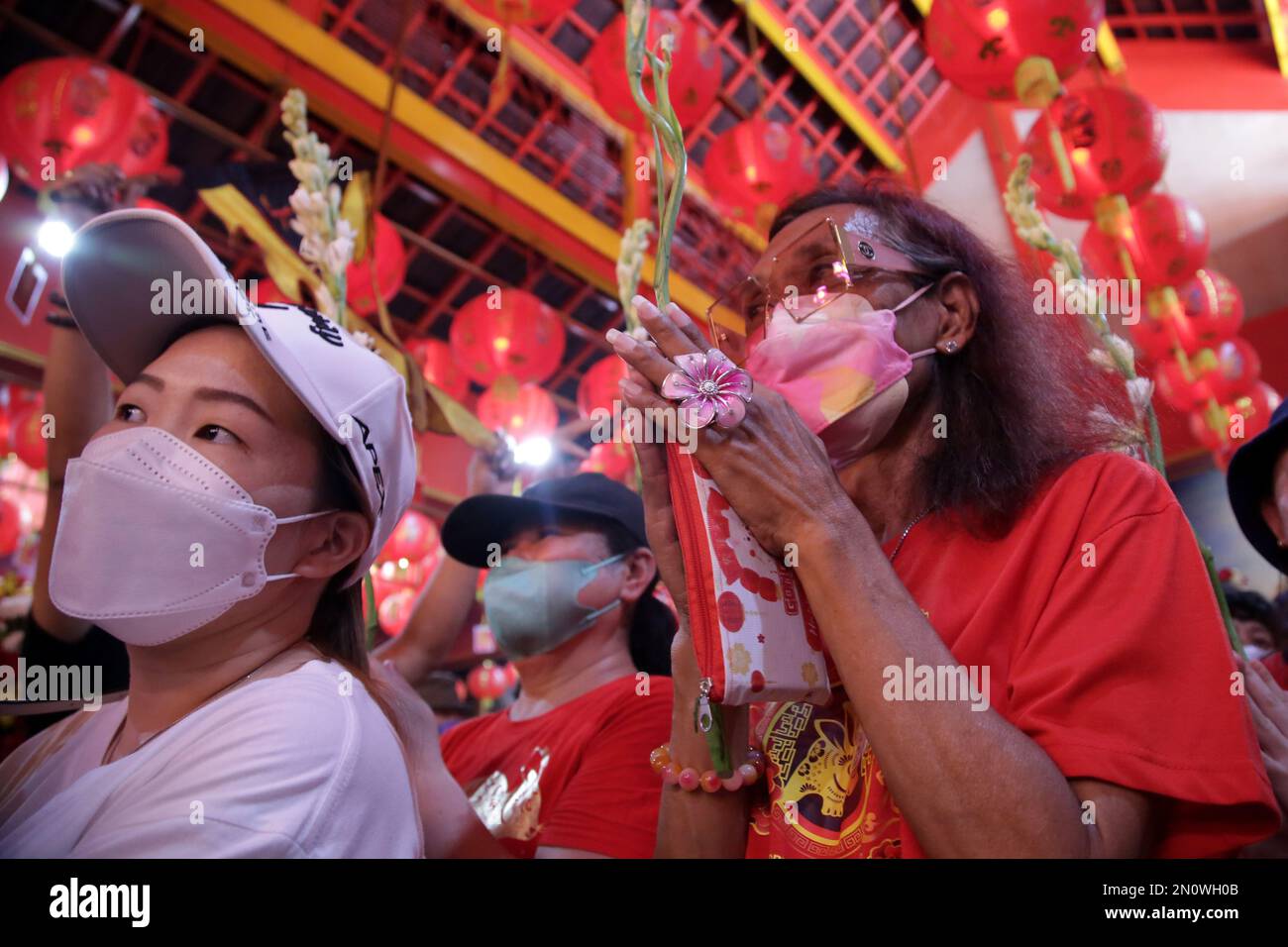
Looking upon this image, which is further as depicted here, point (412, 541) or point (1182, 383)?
point (412, 541)

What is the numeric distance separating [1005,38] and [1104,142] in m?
0.99

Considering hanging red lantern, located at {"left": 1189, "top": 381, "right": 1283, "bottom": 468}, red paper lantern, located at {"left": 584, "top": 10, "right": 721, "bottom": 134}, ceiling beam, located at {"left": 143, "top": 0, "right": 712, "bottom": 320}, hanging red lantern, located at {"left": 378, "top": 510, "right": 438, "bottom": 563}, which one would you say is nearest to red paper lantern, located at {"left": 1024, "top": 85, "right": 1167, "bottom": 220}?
red paper lantern, located at {"left": 584, "top": 10, "right": 721, "bottom": 134}

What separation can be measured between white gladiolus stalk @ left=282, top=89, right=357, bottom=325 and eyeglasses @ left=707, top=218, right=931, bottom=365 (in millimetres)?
984

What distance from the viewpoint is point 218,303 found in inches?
45.7

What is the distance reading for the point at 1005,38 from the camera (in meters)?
3.95

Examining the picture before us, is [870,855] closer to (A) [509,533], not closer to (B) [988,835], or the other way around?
(B) [988,835]

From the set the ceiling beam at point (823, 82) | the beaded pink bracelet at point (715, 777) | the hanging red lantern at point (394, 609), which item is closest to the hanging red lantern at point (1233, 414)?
the ceiling beam at point (823, 82)

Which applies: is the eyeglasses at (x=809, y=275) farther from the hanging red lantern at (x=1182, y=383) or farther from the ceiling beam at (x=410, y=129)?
the hanging red lantern at (x=1182, y=383)

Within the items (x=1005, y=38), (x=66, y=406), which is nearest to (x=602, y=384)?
(x=1005, y=38)

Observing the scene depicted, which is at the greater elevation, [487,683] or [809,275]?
[809,275]

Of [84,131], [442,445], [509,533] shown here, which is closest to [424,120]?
[84,131]

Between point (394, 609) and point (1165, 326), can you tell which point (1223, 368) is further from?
point (394, 609)

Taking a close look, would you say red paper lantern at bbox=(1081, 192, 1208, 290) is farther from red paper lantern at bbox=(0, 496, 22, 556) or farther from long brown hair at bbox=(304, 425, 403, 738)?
red paper lantern at bbox=(0, 496, 22, 556)
